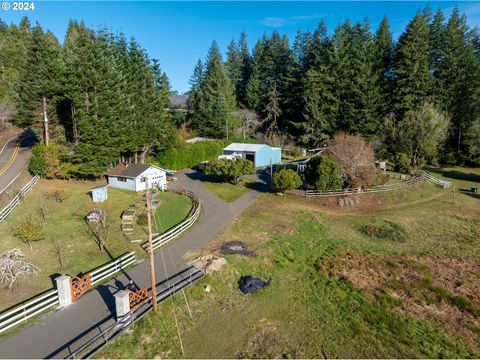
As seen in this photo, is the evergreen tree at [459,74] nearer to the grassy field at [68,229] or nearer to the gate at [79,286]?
the grassy field at [68,229]

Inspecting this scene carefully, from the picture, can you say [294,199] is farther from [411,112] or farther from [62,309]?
[411,112]

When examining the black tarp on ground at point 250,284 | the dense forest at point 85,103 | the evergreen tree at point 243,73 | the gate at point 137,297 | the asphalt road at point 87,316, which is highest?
the evergreen tree at point 243,73

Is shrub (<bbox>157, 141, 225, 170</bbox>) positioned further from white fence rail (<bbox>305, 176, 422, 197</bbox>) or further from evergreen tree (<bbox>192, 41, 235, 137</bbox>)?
white fence rail (<bbox>305, 176, 422, 197</bbox>)

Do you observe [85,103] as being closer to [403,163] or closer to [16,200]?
[16,200]

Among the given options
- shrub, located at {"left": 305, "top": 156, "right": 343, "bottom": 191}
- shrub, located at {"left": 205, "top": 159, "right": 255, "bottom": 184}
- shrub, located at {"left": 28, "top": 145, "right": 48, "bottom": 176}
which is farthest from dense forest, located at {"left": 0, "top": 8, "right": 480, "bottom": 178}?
shrub, located at {"left": 305, "top": 156, "right": 343, "bottom": 191}

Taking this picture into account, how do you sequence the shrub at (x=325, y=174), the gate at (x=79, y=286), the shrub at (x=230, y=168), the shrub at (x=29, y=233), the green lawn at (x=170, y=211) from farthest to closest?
1. the shrub at (x=230, y=168)
2. the shrub at (x=325, y=174)
3. the green lawn at (x=170, y=211)
4. the shrub at (x=29, y=233)
5. the gate at (x=79, y=286)

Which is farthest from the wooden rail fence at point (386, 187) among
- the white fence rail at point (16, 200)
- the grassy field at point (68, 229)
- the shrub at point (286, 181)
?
the white fence rail at point (16, 200)

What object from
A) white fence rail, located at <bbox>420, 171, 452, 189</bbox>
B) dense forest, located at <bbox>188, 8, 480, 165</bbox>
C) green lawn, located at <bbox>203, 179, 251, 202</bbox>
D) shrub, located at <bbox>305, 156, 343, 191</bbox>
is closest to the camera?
shrub, located at <bbox>305, 156, 343, 191</bbox>
